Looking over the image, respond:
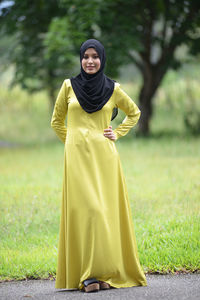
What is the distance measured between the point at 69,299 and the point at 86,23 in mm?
10905

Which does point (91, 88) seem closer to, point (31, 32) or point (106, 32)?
point (106, 32)

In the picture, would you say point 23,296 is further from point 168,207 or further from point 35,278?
point 168,207

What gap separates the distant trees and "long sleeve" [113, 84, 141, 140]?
970cm

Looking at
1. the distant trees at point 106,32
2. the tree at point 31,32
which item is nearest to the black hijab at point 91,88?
the distant trees at point 106,32

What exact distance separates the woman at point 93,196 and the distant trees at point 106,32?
32.6 ft

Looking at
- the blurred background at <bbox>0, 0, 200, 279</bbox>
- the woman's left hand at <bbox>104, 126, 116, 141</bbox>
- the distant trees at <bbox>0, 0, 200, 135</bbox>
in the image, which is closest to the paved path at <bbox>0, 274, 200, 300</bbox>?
the blurred background at <bbox>0, 0, 200, 279</bbox>

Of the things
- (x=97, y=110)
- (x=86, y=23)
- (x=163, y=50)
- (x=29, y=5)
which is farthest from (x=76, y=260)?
(x=163, y=50)

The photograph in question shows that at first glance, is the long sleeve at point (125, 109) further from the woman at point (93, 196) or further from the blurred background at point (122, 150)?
the blurred background at point (122, 150)

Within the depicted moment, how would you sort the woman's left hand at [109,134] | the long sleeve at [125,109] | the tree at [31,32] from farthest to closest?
the tree at [31,32], the long sleeve at [125,109], the woman's left hand at [109,134]

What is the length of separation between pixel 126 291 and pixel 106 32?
43.0 ft

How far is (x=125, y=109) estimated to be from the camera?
509cm

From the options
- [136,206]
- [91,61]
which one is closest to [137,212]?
[136,206]

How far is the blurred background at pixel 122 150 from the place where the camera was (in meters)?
6.20

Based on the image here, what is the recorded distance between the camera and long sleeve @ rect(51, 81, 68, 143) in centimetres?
487
